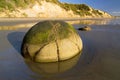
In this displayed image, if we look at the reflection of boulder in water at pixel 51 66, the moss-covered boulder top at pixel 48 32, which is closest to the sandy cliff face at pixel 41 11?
the moss-covered boulder top at pixel 48 32

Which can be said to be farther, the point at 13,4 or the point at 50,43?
the point at 13,4

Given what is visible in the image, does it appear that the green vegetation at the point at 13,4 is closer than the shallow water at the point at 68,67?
No

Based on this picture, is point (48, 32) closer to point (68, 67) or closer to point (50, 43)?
point (50, 43)

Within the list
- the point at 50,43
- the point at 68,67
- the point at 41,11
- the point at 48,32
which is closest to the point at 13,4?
the point at 41,11

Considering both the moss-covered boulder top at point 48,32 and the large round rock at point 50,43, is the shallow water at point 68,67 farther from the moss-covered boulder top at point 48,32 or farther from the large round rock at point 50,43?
the moss-covered boulder top at point 48,32

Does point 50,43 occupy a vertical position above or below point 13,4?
above

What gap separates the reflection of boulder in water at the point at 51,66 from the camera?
6.54 m

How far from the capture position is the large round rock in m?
7.40

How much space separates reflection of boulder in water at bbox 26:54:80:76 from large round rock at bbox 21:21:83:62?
0.21 meters

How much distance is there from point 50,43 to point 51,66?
0.94 meters

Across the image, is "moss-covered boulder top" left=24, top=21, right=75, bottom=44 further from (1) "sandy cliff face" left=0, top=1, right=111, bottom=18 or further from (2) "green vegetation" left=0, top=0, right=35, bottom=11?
(2) "green vegetation" left=0, top=0, right=35, bottom=11

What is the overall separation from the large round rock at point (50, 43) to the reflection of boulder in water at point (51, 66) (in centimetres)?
21

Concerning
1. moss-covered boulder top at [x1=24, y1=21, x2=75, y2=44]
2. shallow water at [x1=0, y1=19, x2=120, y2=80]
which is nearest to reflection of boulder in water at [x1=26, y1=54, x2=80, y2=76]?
shallow water at [x1=0, y1=19, x2=120, y2=80]

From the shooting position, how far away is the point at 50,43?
24.6 feet
